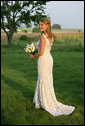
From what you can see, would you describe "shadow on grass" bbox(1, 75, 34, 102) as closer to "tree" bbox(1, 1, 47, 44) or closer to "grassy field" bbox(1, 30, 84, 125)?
"grassy field" bbox(1, 30, 84, 125)

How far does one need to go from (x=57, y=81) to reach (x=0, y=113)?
5419mm

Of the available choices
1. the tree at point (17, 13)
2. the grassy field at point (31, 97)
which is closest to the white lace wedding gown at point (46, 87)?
the grassy field at point (31, 97)

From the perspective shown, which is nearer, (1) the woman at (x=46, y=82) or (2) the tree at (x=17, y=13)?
(1) the woman at (x=46, y=82)

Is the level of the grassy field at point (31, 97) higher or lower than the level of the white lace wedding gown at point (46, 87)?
lower

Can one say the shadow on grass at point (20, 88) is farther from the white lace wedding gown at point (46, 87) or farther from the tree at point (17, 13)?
the tree at point (17, 13)

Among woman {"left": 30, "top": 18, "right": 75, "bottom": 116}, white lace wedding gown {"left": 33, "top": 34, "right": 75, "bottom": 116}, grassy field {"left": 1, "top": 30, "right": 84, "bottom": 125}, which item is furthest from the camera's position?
white lace wedding gown {"left": 33, "top": 34, "right": 75, "bottom": 116}

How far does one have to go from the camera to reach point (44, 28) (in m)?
7.95

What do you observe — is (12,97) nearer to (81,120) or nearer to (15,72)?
(81,120)

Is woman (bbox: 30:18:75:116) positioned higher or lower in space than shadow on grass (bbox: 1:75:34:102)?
higher

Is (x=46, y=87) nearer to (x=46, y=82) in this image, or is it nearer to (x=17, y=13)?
(x=46, y=82)

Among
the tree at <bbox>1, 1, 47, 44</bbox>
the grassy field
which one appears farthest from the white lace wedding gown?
the tree at <bbox>1, 1, 47, 44</bbox>

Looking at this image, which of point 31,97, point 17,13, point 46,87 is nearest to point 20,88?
point 31,97

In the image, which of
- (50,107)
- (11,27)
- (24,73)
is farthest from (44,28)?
(11,27)

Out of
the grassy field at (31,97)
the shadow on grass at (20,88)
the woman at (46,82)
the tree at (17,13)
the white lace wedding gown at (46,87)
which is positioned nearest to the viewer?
the grassy field at (31,97)
